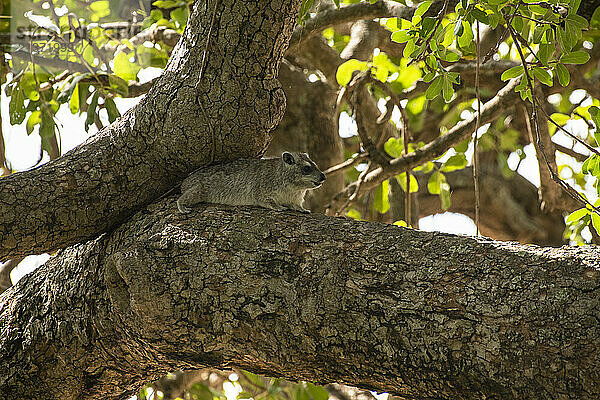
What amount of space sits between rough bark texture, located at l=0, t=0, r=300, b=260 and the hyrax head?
2.69ft

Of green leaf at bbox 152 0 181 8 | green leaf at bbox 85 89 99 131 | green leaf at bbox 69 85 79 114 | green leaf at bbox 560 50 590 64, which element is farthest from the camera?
green leaf at bbox 152 0 181 8

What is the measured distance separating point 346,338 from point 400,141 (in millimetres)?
2680

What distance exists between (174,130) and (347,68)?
1630 millimetres

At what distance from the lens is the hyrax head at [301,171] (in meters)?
3.66

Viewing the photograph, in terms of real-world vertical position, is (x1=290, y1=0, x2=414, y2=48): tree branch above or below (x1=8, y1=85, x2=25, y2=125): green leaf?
above

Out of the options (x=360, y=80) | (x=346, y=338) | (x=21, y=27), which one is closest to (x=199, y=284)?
(x=346, y=338)

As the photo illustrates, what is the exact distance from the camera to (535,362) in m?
1.73

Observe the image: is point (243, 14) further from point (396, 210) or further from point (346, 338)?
point (396, 210)

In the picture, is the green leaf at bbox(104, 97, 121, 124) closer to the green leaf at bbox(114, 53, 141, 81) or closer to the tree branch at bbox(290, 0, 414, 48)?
the green leaf at bbox(114, 53, 141, 81)

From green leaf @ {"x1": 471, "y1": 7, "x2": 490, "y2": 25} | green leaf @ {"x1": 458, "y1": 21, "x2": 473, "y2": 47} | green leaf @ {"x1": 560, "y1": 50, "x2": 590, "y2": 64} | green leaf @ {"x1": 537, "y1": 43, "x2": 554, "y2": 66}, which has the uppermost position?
green leaf @ {"x1": 471, "y1": 7, "x2": 490, "y2": 25}

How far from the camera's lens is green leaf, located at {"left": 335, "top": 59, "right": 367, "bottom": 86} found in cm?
398

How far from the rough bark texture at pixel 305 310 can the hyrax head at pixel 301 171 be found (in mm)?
1084

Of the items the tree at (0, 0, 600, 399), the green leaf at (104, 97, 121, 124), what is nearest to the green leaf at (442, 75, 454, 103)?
the tree at (0, 0, 600, 399)

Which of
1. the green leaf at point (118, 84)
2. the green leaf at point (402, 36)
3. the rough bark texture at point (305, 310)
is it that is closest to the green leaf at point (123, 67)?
the green leaf at point (118, 84)
